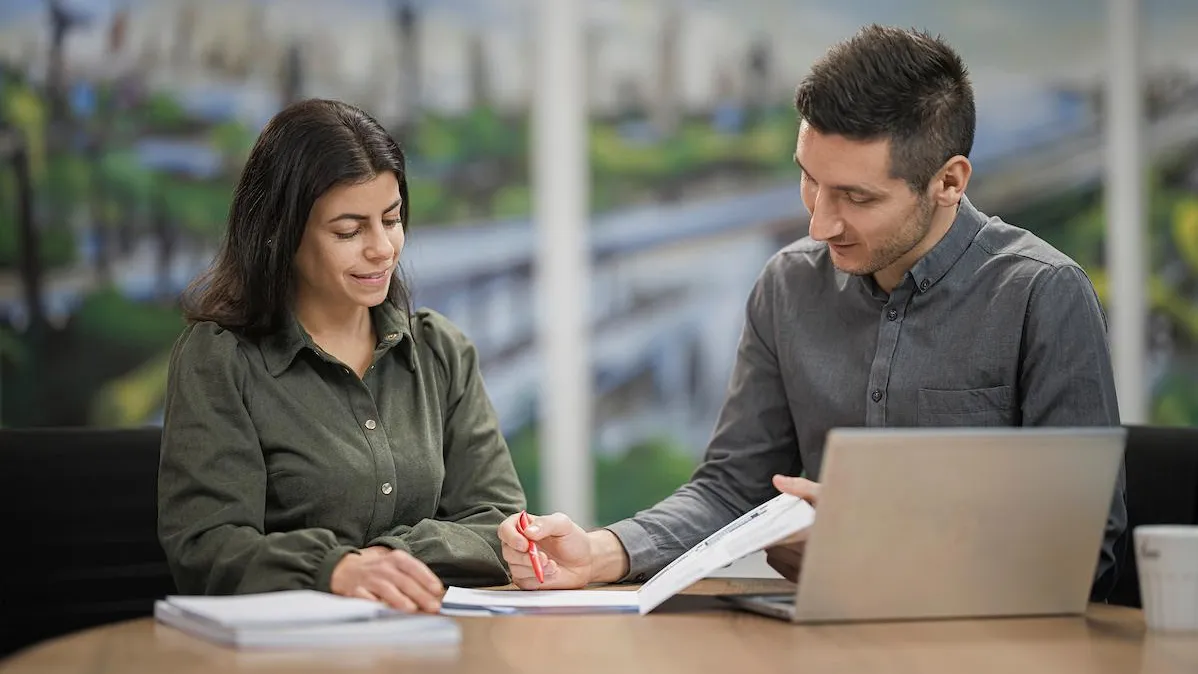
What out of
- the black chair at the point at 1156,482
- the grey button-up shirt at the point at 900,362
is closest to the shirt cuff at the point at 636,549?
the grey button-up shirt at the point at 900,362

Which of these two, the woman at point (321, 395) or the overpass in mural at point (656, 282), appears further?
the overpass in mural at point (656, 282)

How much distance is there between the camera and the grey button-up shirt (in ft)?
6.39

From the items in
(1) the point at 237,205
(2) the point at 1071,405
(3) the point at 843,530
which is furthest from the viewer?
(1) the point at 237,205

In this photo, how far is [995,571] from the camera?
157 centimetres

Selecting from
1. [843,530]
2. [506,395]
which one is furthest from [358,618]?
[506,395]

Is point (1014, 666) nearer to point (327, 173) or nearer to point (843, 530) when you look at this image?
point (843, 530)

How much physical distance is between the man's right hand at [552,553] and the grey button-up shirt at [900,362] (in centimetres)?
8

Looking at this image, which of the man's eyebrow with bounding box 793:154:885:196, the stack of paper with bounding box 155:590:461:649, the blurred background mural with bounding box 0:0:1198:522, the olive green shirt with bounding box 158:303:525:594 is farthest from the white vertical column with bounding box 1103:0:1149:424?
the stack of paper with bounding box 155:590:461:649

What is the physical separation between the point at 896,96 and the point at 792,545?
26.9 inches

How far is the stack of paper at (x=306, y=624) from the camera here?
1.38 metres

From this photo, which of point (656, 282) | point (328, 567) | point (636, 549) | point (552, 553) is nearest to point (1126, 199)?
point (656, 282)

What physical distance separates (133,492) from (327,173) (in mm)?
619

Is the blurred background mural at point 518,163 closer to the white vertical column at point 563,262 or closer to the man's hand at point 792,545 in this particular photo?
the white vertical column at point 563,262

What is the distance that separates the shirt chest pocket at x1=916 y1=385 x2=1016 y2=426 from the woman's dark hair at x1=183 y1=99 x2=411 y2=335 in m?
0.85
